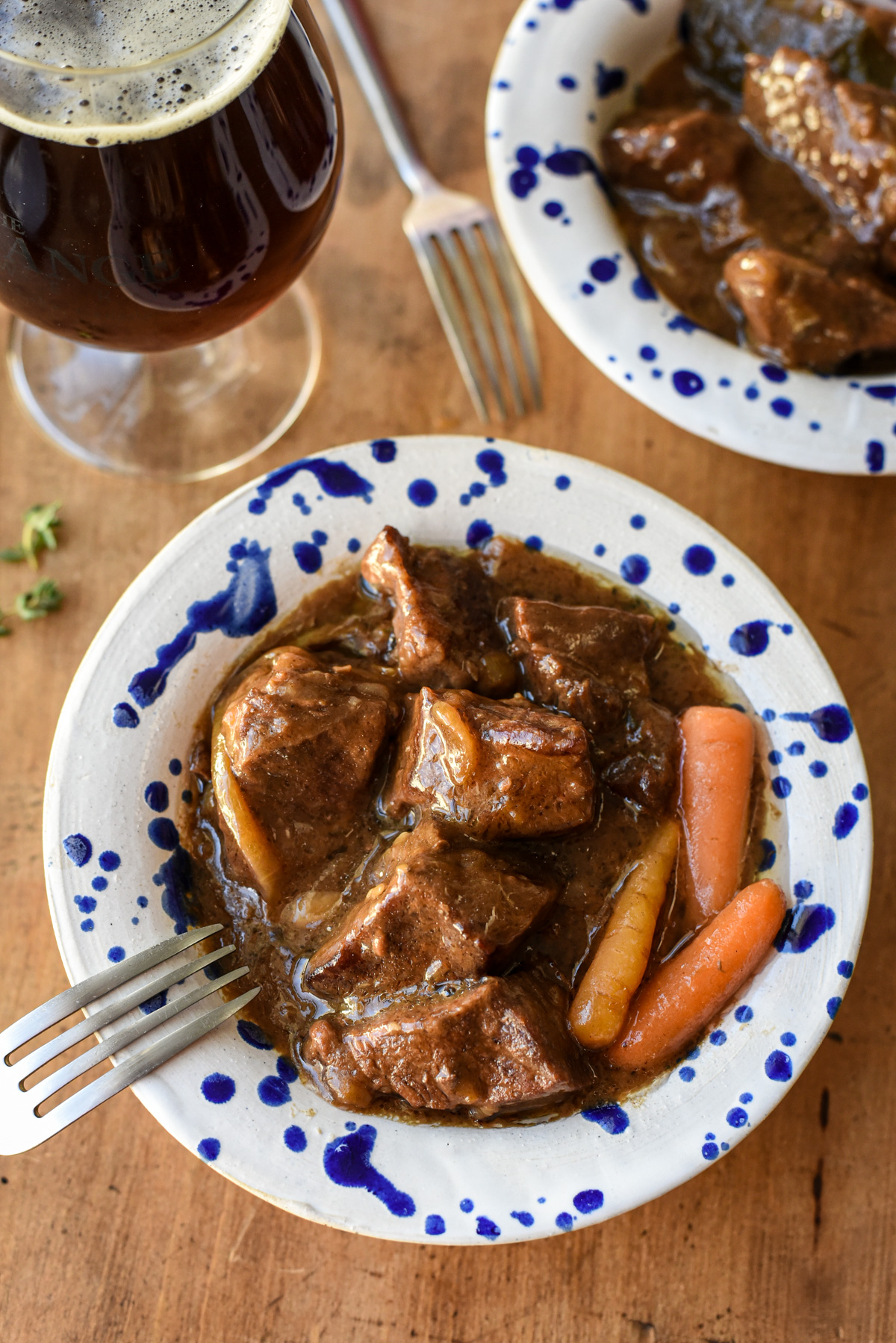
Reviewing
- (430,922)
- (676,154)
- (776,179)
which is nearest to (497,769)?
(430,922)

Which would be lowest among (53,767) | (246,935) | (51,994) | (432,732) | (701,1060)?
(701,1060)

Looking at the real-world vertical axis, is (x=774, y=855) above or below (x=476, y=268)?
below

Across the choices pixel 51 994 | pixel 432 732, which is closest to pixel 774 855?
pixel 432 732

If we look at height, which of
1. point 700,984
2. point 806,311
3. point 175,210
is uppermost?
point 175,210

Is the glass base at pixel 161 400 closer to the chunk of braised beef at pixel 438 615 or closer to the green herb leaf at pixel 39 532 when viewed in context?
the green herb leaf at pixel 39 532

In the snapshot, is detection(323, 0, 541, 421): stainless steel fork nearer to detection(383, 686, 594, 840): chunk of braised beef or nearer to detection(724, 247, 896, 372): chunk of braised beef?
detection(724, 247, 896, 372): chunk of braised beef

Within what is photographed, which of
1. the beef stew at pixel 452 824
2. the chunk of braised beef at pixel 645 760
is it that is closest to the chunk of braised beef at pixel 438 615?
the beef stew at pixel 452 824

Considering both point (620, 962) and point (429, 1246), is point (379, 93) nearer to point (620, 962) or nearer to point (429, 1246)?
point (620, 962)

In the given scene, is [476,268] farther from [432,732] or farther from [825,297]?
[432,732]
